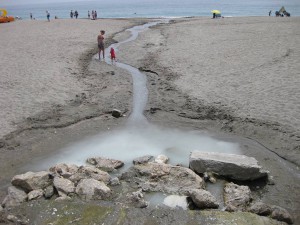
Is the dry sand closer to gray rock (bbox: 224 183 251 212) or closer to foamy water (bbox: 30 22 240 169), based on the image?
foamy water (bbox: 30 22 240 169)

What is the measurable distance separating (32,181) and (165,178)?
406 cm

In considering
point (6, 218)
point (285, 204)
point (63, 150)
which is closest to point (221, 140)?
point (285, 204)

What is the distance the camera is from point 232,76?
60.4ft

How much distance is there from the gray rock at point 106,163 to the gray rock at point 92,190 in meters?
1.33

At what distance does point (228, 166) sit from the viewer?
9.80 m

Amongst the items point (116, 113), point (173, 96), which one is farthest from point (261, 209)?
point (173, 96)

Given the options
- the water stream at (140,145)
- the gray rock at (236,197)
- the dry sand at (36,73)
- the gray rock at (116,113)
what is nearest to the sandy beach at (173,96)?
the dry sand at (36,73)

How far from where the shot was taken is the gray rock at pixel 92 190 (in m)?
9.01

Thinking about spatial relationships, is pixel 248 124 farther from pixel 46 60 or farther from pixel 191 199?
pixel 46 60

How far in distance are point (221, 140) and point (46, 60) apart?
625 inches

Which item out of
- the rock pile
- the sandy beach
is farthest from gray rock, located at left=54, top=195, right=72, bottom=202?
the sandy beach

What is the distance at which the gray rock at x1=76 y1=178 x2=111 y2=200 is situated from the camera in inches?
355

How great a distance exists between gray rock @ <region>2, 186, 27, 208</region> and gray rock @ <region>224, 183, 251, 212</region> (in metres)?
5.80

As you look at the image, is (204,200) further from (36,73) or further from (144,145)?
(36,73)
